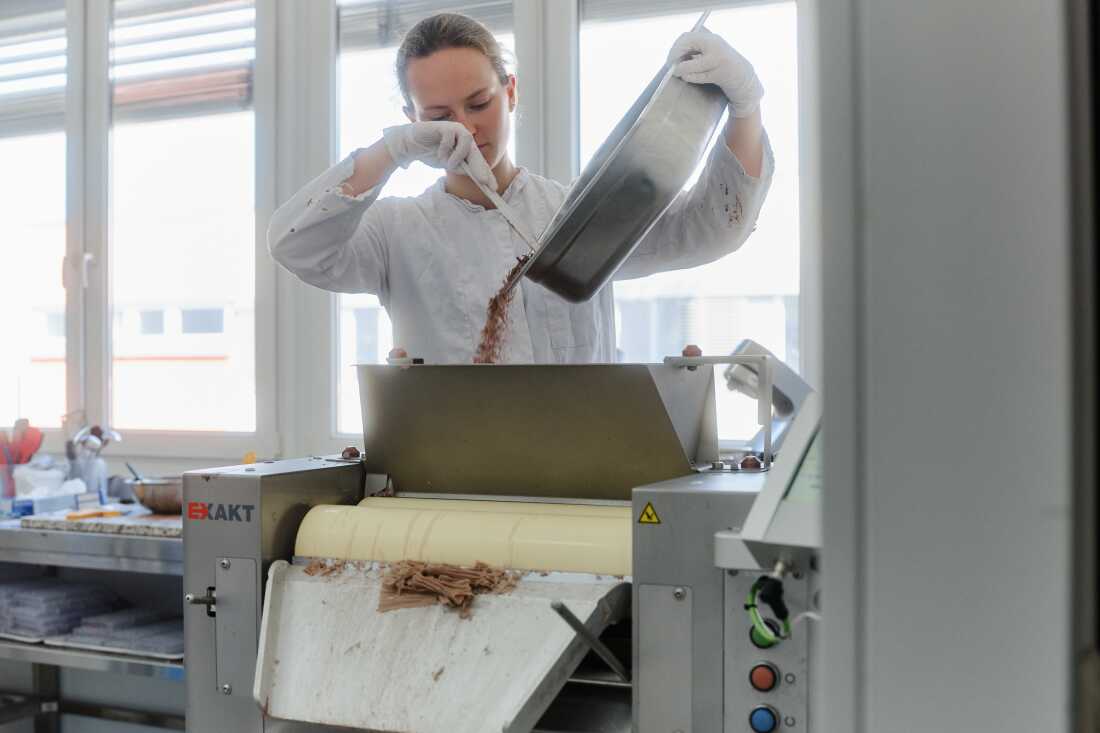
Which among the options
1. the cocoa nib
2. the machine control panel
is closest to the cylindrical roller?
the machine control panel

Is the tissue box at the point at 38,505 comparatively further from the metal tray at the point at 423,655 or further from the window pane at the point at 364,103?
the metal tray at the point at 423,655

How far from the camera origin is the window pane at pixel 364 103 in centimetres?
271

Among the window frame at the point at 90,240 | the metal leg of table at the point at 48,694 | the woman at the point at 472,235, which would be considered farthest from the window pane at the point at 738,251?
the metal leg of table at the point at 48,694

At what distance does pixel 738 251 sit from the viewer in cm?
235

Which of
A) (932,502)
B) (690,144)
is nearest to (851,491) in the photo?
(932,502)

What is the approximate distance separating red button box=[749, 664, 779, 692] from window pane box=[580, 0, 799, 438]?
132cm

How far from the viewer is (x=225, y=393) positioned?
9.48 feet

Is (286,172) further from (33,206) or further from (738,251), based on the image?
(738,251)

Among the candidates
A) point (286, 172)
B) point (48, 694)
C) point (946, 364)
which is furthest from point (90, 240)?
point (946, 364)

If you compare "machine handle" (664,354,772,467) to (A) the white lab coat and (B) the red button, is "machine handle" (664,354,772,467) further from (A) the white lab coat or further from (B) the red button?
(A) the white lab coat

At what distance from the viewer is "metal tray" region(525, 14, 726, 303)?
3.78ft

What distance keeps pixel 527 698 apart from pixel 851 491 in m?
0.60

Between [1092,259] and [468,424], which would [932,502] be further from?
[468,424]

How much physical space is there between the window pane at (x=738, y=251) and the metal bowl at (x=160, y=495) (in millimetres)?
1135
